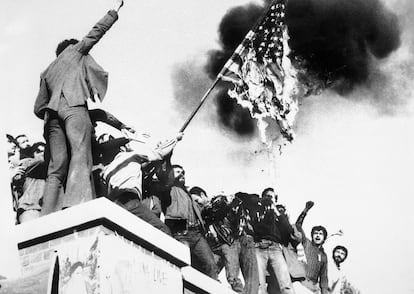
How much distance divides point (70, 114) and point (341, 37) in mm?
8433

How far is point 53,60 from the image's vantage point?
12.4 meters

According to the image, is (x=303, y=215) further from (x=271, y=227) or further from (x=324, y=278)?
(x=271, y=227)

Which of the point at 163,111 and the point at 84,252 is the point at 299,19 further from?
the point at 84,252

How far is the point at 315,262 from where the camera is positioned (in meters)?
16.1

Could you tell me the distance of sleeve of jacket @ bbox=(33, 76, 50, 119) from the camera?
11.7 meters

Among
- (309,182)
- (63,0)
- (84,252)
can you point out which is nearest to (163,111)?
(63,0)

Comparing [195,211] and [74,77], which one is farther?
[195,211]

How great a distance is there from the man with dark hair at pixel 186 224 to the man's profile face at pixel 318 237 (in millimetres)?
3676

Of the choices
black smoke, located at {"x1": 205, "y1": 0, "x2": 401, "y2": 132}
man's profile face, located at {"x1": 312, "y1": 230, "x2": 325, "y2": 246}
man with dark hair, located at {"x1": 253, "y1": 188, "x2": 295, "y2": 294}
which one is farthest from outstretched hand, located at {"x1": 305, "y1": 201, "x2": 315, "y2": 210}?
black smoke, located at {"x1": 205, "y1": 0, "x2": 401, "y2": 132}

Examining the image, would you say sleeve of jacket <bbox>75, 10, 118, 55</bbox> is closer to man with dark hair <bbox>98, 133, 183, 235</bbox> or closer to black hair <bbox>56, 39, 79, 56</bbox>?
black hair <bbox>56, 39, 79, 56</bbox>

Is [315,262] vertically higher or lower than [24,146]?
higher

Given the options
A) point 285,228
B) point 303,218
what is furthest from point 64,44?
point 303,218

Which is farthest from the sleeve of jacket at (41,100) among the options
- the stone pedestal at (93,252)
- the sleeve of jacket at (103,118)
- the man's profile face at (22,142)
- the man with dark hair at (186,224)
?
the man with dark hair at (186,224)

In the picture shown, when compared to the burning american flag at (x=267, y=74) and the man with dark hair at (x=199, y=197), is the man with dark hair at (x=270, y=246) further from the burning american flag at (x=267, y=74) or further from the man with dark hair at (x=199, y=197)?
the burning american flag at (x=267, y=74)
